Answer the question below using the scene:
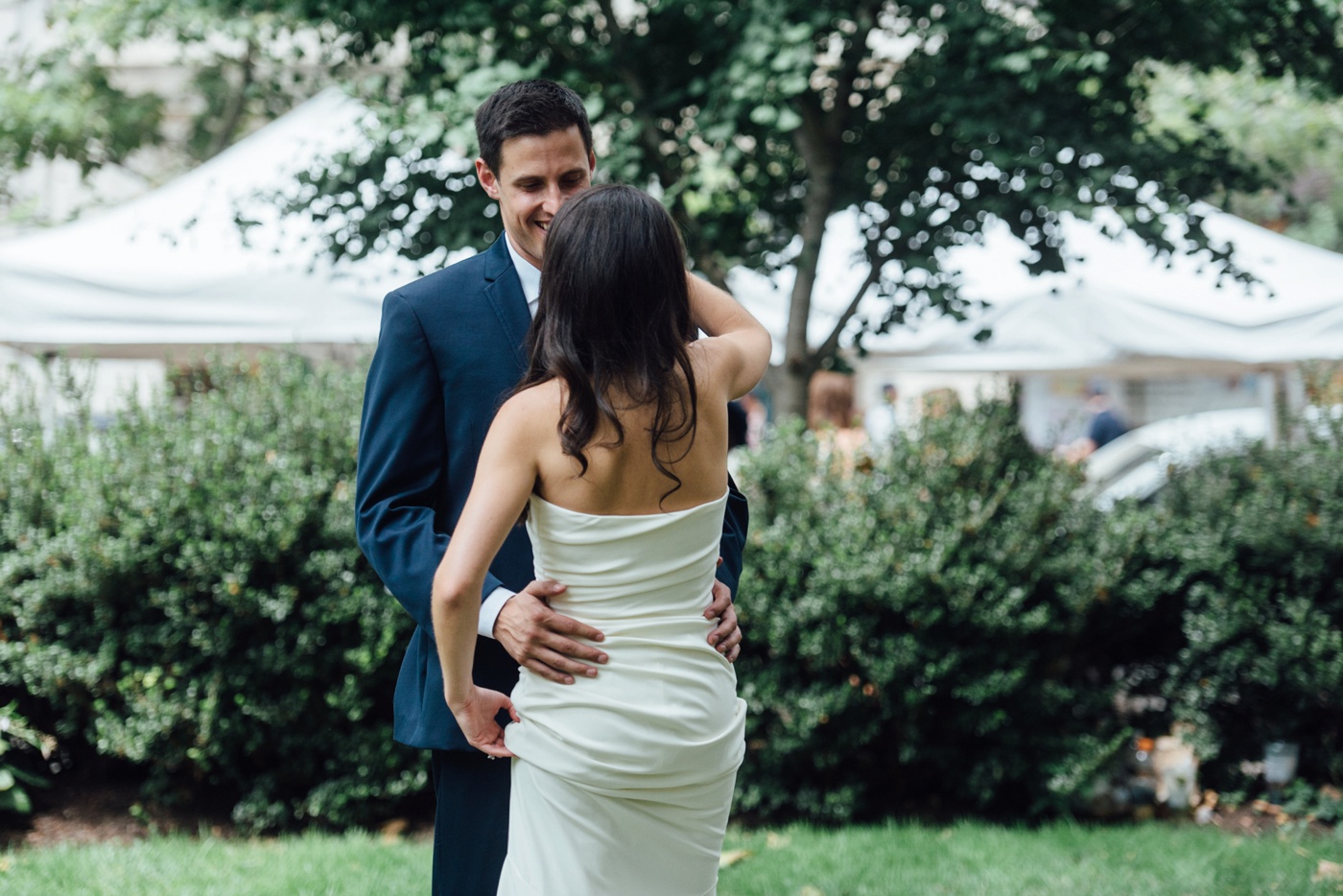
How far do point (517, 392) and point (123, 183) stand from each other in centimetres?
1973

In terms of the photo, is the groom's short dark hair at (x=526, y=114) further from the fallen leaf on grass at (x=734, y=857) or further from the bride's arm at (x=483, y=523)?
the fallen leaf on grass at (x=734, y=857)

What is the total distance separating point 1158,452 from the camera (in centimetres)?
611

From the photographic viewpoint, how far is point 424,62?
199 inches

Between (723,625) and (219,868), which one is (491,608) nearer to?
(723,625)

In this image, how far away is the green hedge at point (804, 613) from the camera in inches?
186

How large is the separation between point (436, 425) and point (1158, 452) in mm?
4858

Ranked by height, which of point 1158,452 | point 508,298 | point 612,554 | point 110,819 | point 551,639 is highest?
point 508,298

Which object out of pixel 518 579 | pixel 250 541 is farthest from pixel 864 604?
pixel 518 579

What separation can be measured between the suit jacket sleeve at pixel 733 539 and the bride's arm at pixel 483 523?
571 millimetres

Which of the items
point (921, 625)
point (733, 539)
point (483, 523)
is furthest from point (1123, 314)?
point (483, 523)

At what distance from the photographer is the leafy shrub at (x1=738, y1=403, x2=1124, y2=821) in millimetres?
4785

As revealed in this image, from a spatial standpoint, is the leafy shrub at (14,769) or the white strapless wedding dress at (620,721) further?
the leafy shrub at (14,769)

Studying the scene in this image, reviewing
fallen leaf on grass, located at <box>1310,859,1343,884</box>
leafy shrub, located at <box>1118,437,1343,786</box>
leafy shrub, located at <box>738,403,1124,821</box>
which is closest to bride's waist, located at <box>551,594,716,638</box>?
leafy shrub, located at <box>738,403,1124,821</box>

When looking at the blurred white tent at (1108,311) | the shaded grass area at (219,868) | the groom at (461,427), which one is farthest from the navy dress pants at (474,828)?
the blurred white tent at (1108,311)
